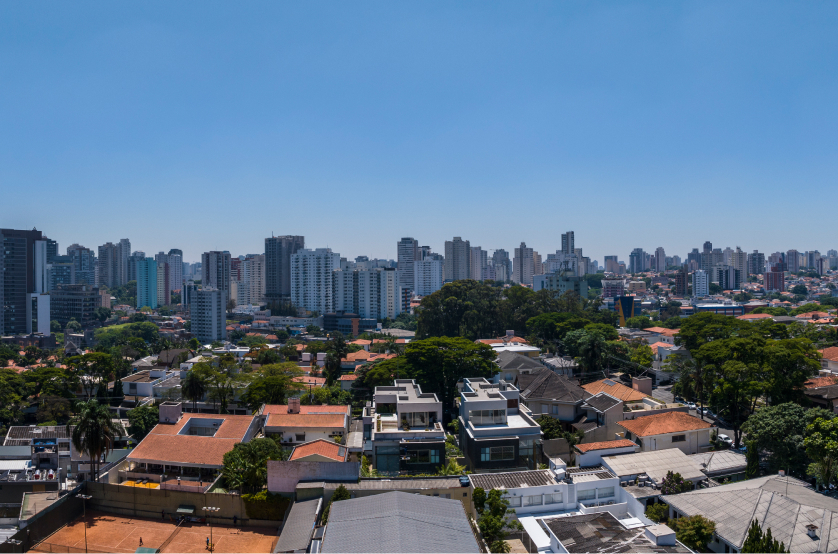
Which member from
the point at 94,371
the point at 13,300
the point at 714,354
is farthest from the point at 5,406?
the point at 13,300

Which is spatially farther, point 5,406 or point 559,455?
point 5,406

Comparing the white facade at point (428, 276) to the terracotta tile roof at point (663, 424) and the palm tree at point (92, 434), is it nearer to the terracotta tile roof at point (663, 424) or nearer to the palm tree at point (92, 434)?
the terracotta tile roof at point (663, 424)

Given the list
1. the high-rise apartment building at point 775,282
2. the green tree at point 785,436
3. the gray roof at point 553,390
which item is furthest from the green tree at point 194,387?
the high-rise apartment building at point 775,282

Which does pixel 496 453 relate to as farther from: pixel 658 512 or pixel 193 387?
pixel 193 387

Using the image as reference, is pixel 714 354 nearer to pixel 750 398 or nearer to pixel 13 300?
pixel 750 398

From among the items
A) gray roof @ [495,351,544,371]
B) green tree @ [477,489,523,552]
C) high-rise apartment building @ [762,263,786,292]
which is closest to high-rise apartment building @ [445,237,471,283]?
high-rise apartment building @ [762,263,786,292]

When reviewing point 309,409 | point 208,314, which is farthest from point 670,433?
point 208,314
